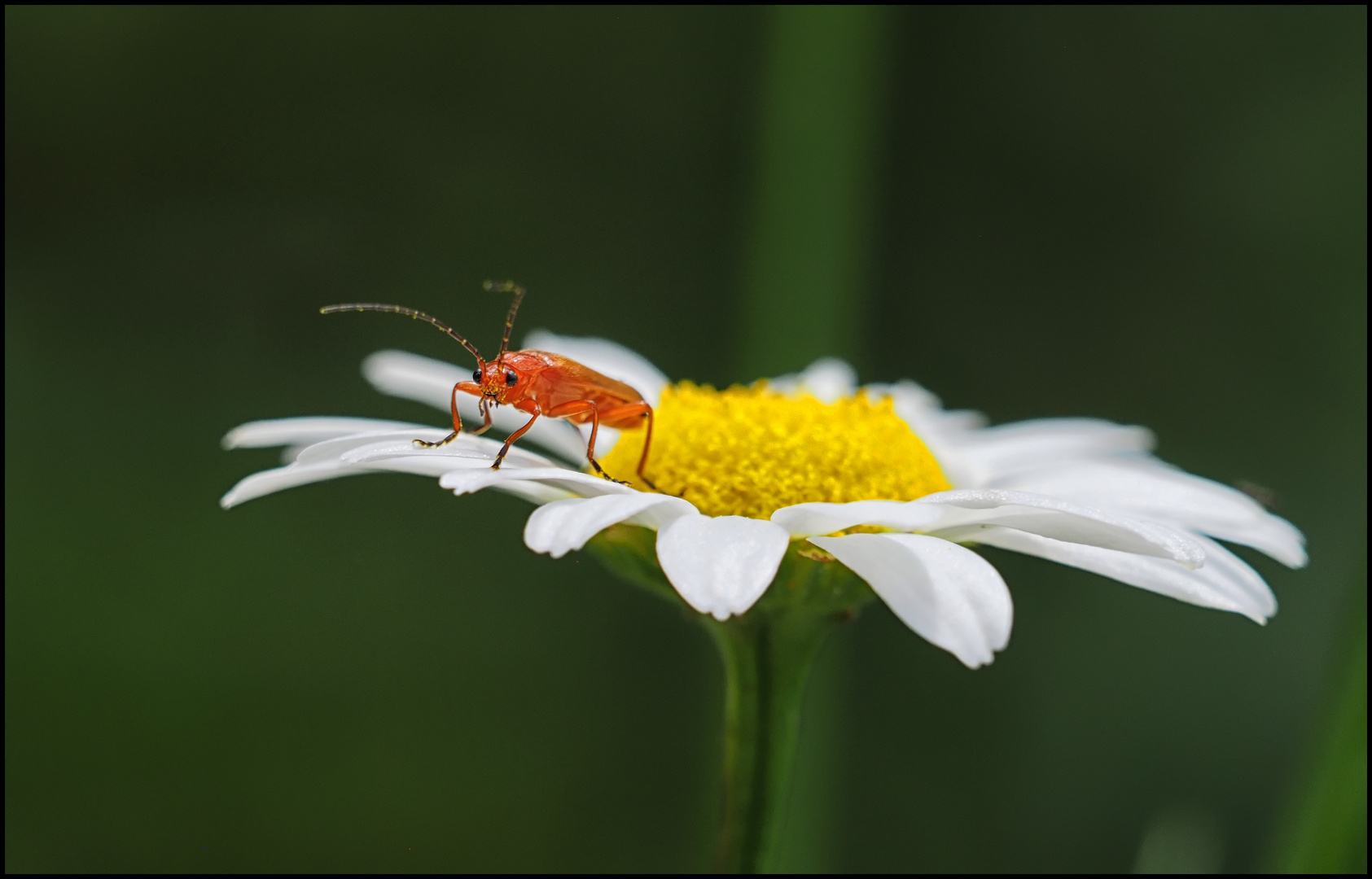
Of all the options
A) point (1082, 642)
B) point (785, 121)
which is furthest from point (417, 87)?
point (1082, 642)

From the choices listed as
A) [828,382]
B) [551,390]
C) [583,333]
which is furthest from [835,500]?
[583,333]

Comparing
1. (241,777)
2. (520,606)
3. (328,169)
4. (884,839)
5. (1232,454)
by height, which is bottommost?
(884,839)

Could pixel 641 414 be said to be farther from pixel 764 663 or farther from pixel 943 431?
pixel 943 431

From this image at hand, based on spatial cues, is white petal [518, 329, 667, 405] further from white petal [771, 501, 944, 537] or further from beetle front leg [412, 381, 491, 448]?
white petal [771, 501, 944, 537]

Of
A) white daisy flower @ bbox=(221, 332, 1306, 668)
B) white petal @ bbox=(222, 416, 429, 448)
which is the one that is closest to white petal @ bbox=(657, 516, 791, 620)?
white daisy flower @ bbox=(221, 332, 1306, 668)

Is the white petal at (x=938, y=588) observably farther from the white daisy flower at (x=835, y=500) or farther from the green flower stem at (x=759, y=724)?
the green flower stem at (x=759, y=724)

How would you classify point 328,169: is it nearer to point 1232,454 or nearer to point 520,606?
point 520,606

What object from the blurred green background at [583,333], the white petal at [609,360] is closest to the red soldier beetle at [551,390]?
the white petal at [609,360]
